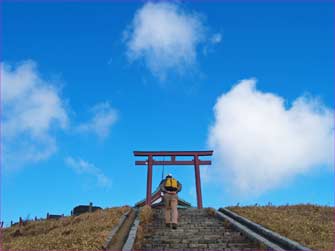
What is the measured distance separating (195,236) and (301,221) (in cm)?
370

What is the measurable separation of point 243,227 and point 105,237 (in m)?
4.01

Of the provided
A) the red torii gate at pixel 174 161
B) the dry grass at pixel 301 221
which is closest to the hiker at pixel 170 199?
the dry grass at pixel 301 221

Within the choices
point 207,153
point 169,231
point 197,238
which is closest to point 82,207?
point 207,153

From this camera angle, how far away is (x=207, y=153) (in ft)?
73.8

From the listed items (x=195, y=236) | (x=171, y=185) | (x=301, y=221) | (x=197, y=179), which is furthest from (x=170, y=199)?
(x=197, y=179)

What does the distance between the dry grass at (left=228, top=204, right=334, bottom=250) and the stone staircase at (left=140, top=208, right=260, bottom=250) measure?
3.30 feet

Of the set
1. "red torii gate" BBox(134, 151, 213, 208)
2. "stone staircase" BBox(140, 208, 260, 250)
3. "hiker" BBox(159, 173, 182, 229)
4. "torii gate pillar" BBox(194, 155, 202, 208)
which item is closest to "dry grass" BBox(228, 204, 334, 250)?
"stone staircase" BBox(140, 208, 260, 250)

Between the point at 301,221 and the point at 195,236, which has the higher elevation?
the point at 301,221

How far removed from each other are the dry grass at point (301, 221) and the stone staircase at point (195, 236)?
1.01m

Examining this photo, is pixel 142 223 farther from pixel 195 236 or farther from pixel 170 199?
pixel 195 236

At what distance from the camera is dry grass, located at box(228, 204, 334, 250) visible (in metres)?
10.6

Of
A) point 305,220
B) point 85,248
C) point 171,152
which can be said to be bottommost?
point 85,248

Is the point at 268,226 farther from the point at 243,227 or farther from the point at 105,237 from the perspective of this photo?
the point at 105,237

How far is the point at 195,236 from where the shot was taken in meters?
12.0
